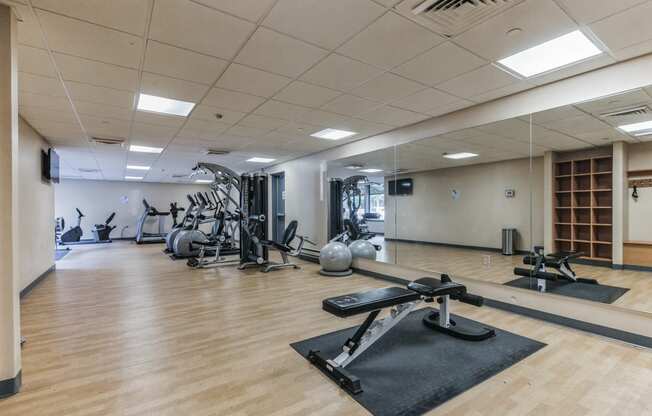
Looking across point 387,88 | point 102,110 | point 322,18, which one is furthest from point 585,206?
point 102,110

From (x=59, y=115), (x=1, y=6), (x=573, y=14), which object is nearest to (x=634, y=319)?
(x=573, y=14)

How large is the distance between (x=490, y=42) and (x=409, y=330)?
2.58m

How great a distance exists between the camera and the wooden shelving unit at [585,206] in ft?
12.8

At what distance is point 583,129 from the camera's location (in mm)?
3674

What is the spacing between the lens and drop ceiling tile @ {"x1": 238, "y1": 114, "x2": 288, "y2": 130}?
4402 mm

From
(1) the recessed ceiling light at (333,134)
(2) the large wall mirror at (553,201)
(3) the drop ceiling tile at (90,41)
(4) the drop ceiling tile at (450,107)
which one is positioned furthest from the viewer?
(1) the recessed ceiling light at (333,134)

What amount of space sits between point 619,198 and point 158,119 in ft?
19.4

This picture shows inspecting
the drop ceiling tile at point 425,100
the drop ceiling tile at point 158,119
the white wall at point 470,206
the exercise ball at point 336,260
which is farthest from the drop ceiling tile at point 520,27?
the exercise ball at point 336,260

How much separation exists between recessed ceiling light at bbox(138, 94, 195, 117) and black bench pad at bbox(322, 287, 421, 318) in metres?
2.95

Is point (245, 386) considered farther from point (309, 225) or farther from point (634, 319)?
point (309, 225)

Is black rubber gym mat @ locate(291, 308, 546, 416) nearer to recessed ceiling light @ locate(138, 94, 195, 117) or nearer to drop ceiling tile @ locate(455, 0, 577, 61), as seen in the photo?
drop ceiling tile @ locate(455, 0, 577, 61)

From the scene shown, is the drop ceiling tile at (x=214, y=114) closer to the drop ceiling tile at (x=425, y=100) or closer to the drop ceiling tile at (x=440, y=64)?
the drop ceiling tile at (x=425, y=100)

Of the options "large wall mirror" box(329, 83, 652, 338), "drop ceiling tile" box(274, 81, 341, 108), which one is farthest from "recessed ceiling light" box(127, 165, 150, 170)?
"drop ceiling tile" box(274, 81, 341, 108)

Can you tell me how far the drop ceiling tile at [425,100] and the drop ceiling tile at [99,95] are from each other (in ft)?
10.1
